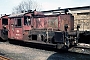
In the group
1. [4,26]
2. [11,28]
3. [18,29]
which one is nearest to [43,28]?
[18,29]

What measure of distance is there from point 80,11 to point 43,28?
12.4 meters

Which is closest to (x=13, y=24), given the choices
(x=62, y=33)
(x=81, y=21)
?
(x=62, y=33)

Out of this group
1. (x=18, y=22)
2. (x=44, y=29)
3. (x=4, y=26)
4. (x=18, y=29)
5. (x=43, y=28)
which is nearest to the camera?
(x=44, y=29)

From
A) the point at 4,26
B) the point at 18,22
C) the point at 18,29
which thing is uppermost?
the point at 18,22

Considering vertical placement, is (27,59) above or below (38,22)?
below

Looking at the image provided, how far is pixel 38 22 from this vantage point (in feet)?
44.9

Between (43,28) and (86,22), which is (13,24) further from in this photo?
(86,22)

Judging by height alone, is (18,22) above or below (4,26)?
above

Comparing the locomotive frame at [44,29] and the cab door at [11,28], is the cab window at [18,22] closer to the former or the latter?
the locomotive frame at [44,29]

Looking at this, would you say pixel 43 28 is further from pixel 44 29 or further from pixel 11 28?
pixel 11 28

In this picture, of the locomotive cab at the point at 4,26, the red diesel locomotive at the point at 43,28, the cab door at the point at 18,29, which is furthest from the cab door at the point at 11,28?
the locomotive cab at the point at 4,26

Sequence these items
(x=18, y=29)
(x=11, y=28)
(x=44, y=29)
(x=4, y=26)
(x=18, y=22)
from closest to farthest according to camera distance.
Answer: (x=44, y=29) → (x=18, y=29) → (x=18, y=22) → (x=11, y=28) → (x=4, y=26)

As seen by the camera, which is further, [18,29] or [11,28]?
[11,28]

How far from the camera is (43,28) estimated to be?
521 inches
